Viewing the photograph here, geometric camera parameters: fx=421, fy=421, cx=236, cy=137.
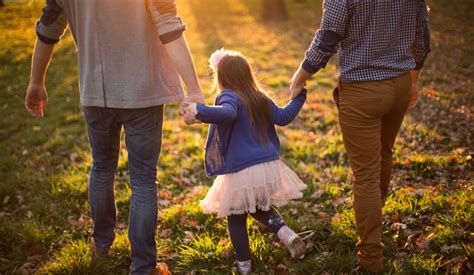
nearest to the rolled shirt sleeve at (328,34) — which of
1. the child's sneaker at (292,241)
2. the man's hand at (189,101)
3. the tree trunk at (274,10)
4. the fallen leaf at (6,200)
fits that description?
the man's hand at (189,101)

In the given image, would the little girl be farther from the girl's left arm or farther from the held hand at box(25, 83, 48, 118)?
the held hand at box(25, 83, 48, 118)

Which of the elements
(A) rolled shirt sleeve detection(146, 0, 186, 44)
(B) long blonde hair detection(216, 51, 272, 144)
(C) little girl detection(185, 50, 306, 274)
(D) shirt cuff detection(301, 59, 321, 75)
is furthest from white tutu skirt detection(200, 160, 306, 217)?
(A) rolled shirt sleeve detection(146, 0, 186, 44)

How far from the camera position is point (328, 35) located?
2904mm

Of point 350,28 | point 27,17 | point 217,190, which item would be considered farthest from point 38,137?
point 27,17

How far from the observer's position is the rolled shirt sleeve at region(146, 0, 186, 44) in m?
2.69

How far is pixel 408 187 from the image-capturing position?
475 centimetres

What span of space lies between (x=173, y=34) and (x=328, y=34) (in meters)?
1.06

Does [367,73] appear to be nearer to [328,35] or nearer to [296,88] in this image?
[328,35]

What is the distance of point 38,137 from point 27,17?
1713 cm

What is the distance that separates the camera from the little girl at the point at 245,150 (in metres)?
3.13

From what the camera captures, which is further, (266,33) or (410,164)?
(266,33)

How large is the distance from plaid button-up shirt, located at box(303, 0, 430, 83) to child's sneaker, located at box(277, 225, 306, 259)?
49.0 inches

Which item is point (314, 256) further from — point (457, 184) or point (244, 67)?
Result: point (457, 184)

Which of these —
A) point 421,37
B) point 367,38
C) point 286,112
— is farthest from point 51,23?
point 421,37
